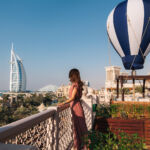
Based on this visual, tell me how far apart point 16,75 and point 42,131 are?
19084cm

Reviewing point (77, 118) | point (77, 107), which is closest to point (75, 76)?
point (77, 107)

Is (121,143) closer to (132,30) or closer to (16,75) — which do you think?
(132,30)

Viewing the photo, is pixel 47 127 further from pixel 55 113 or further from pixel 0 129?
pixel 0 129

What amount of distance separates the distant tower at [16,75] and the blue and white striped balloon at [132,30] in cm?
18222

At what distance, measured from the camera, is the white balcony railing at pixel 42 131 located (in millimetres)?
1460

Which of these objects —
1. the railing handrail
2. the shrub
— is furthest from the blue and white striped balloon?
the railing handrail

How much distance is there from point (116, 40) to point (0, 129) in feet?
31.4

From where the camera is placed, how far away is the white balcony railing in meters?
1.46

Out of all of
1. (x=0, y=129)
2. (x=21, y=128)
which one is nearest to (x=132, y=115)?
(x=21, y=128)

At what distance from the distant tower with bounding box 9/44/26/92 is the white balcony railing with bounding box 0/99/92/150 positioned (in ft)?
614

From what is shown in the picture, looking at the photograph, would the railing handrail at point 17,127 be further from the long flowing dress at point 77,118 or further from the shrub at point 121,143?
the long flowing dress at point 77,118

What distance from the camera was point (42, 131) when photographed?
7.81 feet

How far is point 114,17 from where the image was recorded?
→ 9820 millimetres

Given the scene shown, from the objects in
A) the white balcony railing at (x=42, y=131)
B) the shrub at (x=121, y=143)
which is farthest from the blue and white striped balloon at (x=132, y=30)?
the shrub at (x=121, y=143)
